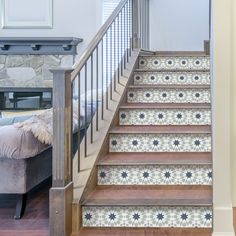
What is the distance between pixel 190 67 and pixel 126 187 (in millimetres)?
2207

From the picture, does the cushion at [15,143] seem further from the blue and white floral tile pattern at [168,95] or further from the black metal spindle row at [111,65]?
the blue and white floral tile pattern at [168,95]

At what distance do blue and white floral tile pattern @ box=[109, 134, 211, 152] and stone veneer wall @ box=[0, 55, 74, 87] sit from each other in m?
3.87

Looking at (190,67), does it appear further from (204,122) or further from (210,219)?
(210,219)

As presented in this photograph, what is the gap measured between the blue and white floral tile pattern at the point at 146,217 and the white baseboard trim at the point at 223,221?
104mm

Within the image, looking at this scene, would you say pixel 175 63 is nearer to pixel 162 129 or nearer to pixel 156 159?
pixel 162 129

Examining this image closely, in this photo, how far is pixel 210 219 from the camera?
9.04 ft

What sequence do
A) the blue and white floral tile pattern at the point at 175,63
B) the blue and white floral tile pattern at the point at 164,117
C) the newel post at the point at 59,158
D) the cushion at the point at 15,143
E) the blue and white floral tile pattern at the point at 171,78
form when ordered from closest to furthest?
1. the newel post at the point at 59,158
2. the cushion at the point at 15,143
3. the blue and white floral tile pattern at the point at 164,117
4. the blue and white floral tile pattern at the point at 171,78
5. the blue and white floral tile pattern at the point at 175,63

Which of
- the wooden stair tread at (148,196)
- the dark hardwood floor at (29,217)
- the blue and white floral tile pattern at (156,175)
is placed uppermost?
the blue and white floral tile pattern at (156,175)

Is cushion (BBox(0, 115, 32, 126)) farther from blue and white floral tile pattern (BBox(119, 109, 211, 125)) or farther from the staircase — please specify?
blue and white floral tile pattern (BBox(119, 109, 211, 125))

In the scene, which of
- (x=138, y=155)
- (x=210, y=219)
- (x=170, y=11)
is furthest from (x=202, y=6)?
(x=210, y=219)

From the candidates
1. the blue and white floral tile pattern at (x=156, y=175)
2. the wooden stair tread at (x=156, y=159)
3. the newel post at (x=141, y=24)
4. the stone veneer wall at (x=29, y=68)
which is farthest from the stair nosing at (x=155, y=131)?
the stone veneer wall at (x=29, y=68)

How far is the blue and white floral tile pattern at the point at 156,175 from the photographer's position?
3.11 metres

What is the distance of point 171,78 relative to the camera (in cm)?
452

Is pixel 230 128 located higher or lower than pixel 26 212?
higher
